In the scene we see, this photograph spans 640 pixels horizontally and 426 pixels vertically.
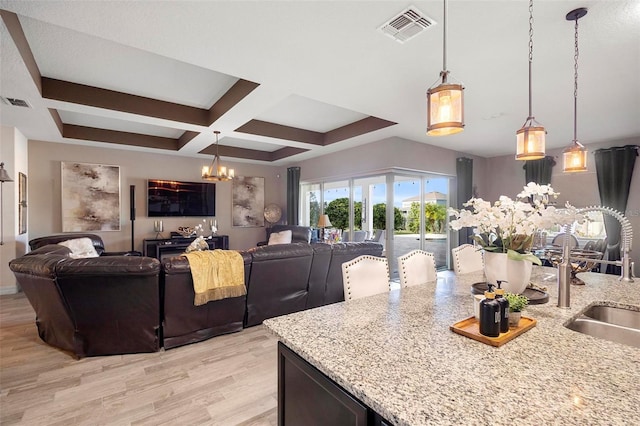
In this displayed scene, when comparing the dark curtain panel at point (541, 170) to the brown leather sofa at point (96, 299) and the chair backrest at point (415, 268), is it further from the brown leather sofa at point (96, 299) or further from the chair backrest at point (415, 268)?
the brown leather sofa at point (96, 299)

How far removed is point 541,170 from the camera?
21.0ft

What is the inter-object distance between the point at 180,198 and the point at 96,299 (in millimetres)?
4887

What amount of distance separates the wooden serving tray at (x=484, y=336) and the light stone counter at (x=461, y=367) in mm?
23

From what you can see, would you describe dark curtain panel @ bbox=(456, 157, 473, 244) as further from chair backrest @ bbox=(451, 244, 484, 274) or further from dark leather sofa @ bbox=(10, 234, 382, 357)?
dark leather sofa @ bbox=(10, 234, 382, 357)

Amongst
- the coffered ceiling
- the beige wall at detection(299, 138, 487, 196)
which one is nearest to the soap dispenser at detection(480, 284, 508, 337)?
the coffered ceiling

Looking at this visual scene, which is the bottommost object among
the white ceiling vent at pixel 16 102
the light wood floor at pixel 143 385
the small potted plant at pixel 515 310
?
the light wood floor at pixel 143 385

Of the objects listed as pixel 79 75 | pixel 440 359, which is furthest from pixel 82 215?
pixel 440 359

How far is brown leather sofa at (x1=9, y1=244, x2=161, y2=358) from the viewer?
8.62ft

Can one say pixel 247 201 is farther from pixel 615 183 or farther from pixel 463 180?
pixel 615 183

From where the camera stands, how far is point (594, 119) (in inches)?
175

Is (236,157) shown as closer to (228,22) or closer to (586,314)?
(228,22)

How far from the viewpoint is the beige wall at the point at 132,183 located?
19.1 feet

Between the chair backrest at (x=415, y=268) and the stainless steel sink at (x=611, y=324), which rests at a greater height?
the chair backrest at (x=415, y=268)

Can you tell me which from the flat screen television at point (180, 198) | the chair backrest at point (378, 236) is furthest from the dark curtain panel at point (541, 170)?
the flat screen television at point (180, 198)
